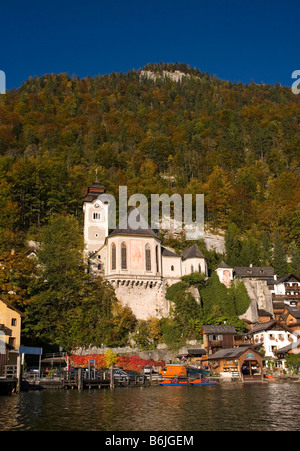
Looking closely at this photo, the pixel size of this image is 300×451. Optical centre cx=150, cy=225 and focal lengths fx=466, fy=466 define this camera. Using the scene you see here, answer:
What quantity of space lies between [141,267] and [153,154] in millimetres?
61177

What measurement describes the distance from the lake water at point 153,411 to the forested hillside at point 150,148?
3438 centimetres

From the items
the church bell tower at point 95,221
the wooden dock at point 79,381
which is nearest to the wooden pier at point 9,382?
the wooden dock at point 79,381

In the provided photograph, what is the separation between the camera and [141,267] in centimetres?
6066

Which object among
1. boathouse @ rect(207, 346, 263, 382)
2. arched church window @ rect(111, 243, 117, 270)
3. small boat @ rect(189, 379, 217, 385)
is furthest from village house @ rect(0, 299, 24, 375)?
boathouse @ rect(207, 346, 263, 382)

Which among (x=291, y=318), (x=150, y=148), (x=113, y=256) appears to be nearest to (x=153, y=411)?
(x=113, y=256)

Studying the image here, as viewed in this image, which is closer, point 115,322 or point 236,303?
point 115,322

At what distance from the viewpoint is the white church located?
59.2 m

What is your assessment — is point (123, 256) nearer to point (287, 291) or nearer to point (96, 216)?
point (96, 216)

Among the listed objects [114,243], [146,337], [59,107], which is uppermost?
[59,107]

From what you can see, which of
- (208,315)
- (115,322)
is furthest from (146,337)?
(208,315)

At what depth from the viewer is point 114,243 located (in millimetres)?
61312

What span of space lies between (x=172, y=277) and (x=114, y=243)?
29.4 ft
